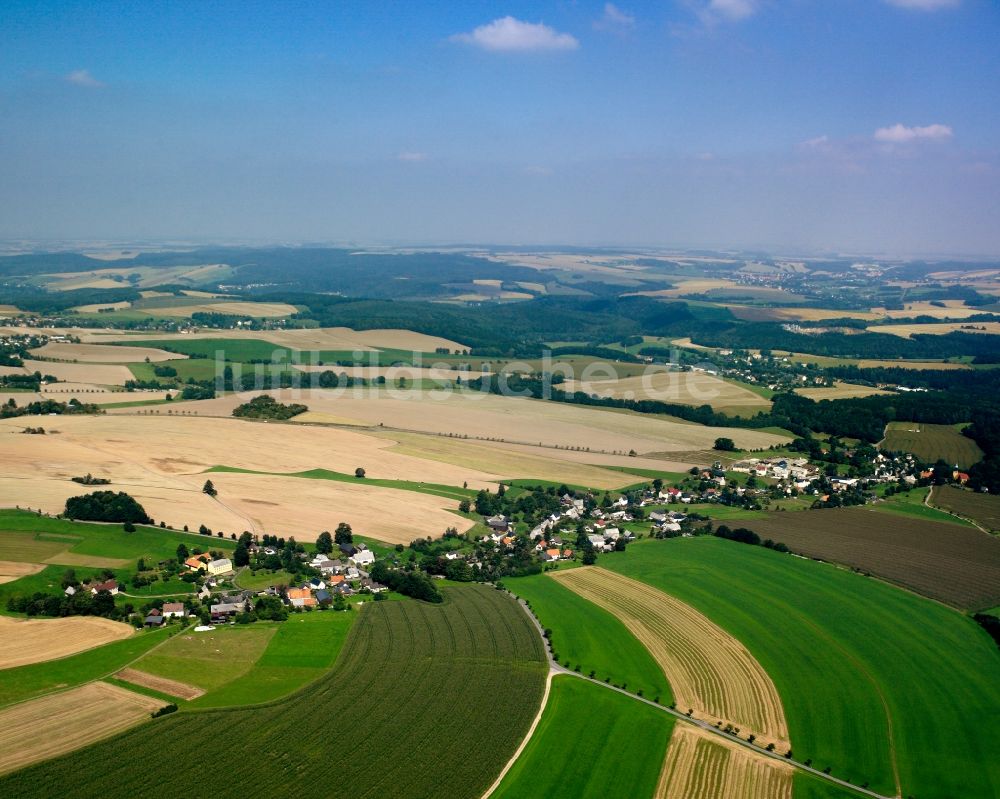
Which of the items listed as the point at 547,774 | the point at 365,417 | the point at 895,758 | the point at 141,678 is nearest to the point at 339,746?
the point at 547,774

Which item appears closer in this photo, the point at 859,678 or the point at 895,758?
the point at 895,758

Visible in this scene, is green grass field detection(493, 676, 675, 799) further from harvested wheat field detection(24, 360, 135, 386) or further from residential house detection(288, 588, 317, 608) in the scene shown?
harvested wheat field detection(24, 360, 135, 386)

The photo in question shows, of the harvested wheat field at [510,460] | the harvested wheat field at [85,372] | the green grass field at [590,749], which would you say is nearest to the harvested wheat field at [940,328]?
the harvested wheat field at [510,460]

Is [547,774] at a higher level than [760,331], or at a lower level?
lower

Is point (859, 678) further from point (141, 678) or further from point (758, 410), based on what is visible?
point (758, 410)

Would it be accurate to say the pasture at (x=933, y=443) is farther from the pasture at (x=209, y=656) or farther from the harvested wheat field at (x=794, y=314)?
the harvested wheat field at (x=794, y=314)

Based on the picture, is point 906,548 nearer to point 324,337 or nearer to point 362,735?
point 362,735

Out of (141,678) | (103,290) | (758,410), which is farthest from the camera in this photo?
(103,290)
